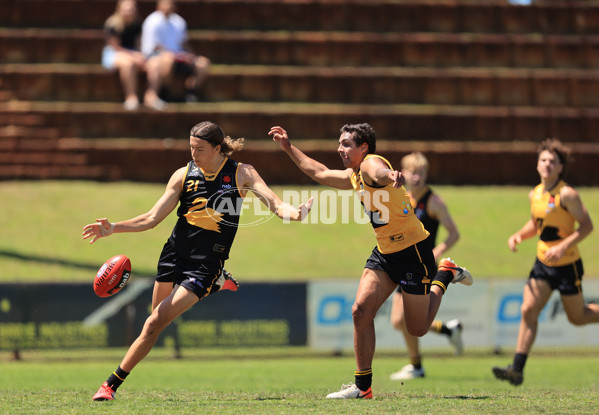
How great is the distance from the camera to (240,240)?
1753 centimetres

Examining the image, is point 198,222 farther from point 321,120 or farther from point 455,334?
point 321,120

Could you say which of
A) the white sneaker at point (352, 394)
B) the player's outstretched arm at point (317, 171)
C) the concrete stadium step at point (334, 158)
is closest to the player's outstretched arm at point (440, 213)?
the player's outstretched arm at point (317, 171)

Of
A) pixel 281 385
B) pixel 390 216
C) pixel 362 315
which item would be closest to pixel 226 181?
pixel 390 216

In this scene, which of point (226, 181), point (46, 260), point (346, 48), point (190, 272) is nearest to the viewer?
point (190, 272)

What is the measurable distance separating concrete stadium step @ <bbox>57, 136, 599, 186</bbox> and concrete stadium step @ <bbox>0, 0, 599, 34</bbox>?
4.59 meters

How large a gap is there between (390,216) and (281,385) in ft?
9.32

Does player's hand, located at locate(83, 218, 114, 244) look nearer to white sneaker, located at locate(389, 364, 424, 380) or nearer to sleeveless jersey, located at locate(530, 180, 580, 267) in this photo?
white sneaker, located at locate(389, 364, 424, 380)

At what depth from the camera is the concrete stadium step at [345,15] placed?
22.8 m

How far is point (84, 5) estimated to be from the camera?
22.7 meters

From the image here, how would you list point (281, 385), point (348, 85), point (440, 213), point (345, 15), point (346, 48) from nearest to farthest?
point (281, 385) < point (440, 213) < point (348, 85) < point (346, 48) < point (345, 15)

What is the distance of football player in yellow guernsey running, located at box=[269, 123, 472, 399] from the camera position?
291 inches

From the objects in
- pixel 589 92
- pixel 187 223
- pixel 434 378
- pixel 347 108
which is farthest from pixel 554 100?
pixel 187 223

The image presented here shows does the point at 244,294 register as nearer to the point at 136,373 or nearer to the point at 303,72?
the point at 136,373

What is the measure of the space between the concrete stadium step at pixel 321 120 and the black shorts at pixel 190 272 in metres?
12.6
